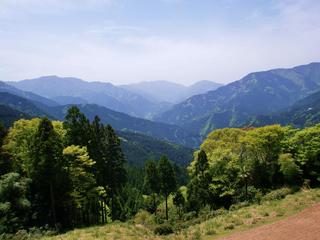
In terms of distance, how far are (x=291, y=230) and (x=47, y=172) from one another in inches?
1009

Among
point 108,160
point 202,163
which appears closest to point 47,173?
point 108,160

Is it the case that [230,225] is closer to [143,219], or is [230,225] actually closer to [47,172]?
[47,172]

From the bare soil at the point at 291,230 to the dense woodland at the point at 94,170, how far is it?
1409cm

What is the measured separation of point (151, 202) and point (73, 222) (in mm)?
37664

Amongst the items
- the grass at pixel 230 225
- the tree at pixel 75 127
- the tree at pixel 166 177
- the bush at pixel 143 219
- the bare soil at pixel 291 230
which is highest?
the tree at pixel 75 127

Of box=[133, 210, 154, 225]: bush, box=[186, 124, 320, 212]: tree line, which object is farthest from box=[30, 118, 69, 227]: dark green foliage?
box=[186, 124, 320, 212]: tree line

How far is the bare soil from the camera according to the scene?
20.8 metres

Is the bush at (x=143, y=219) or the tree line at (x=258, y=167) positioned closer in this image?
the bush at (x=143, y=219)

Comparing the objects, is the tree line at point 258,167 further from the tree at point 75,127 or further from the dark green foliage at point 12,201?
the dark green foliage at point 12,201

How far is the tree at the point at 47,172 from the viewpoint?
122ft

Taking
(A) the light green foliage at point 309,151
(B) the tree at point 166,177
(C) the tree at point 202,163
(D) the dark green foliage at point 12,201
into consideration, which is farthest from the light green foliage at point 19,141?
(A) the light green foliage at point 309,151

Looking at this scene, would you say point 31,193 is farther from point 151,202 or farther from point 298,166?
point 151,202

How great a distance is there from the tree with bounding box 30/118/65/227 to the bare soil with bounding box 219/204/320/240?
21608mm

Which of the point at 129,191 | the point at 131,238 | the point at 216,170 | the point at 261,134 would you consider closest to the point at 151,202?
the point at 129,191
